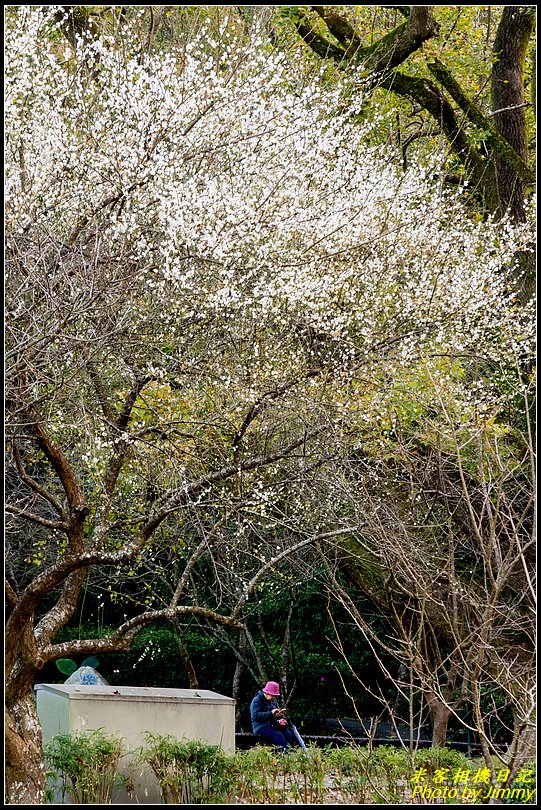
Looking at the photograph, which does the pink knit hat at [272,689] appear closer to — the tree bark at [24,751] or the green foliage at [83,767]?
the green foliage at [83,767]

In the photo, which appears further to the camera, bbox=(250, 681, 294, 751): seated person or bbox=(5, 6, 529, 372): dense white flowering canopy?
bbox=(250, 681, 294, 751): seated person

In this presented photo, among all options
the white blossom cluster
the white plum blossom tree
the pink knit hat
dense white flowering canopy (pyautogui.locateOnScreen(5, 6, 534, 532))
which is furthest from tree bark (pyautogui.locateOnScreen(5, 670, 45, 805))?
the pink knit hat

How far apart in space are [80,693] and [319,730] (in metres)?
5.96

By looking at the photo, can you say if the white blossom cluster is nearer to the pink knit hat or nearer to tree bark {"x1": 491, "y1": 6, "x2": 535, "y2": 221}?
tree bark {"x1": 491, "y1": 6, "x2": 535, "y2": 221}

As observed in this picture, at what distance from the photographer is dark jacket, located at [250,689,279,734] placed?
318 inches

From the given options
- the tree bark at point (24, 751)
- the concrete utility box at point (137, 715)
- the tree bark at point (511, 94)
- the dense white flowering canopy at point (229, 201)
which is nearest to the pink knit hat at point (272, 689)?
the concrete utility box at point (137, 715)

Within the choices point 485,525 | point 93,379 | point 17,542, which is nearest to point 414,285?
point 485,525

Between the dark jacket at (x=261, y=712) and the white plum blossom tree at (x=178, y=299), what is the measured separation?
1.68 metres

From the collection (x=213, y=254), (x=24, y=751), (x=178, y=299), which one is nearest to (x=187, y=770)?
(x=24, y=751)

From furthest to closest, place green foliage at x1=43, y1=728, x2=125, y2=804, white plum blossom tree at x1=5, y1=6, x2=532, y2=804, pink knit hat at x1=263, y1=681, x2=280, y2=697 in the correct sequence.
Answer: pink knit hat at x1=263, y1=681, x2=280, y2=697
green foliage at x1=43, y1=728, x2=125, y2=804
white plum blossom tree at x1=5, y1=6, x2=532, y2=804

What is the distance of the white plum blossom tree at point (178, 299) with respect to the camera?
5.32 metres

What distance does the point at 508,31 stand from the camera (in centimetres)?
984

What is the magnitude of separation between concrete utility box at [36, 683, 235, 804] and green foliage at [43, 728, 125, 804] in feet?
0.77

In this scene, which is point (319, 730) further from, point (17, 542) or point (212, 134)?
point (212, 134)
